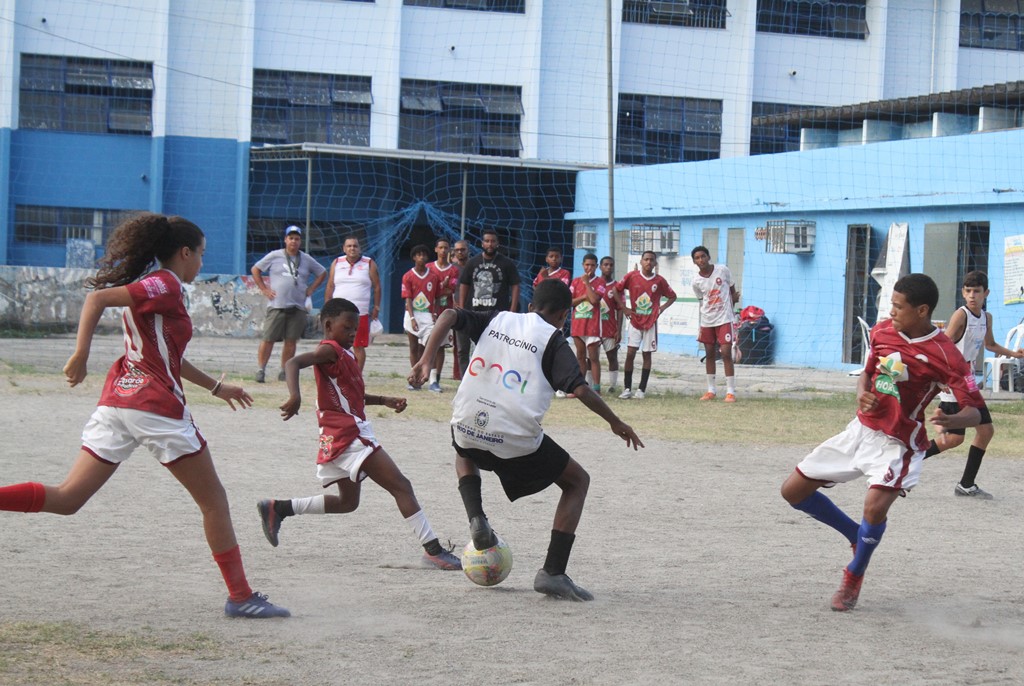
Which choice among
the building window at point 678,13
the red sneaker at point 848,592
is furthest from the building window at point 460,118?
the red sneaker at point 848,592

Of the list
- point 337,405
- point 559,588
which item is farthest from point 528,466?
Result: point 337,405

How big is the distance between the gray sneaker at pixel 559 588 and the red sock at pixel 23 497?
7.09ft

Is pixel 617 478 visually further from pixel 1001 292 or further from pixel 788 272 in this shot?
pixel 788 272

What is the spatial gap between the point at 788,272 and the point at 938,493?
14.8 m

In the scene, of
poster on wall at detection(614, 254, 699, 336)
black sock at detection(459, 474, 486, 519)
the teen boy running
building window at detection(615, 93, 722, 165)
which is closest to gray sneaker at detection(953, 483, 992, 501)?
the teen boy running

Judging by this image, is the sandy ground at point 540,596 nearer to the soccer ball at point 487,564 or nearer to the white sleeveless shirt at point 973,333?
the soccer ball at point 487,564

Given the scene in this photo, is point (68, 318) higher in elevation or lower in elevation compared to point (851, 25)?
lower

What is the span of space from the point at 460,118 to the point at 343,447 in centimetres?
2615

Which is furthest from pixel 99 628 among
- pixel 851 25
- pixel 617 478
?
pixel 851 25

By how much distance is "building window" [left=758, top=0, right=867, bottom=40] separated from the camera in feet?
108

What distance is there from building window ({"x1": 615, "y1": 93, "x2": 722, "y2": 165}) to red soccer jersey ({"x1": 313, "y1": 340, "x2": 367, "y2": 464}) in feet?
86.9

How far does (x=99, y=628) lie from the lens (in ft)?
15.8

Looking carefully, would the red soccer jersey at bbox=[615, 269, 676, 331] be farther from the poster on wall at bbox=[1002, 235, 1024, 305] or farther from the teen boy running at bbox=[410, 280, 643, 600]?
the teen boy running at bbox=[410, 280, 643, 600]

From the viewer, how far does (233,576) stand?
16.7 ft
